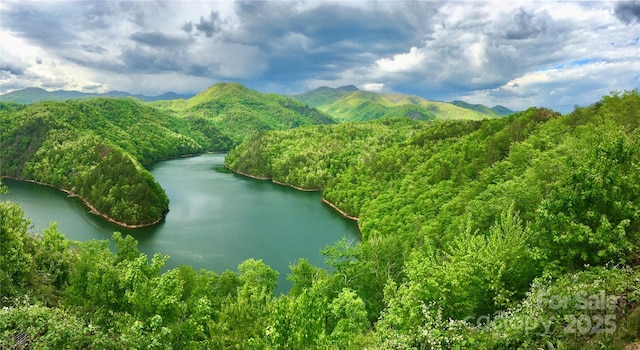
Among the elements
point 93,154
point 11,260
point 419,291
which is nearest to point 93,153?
point 93,154

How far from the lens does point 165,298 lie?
14.9m

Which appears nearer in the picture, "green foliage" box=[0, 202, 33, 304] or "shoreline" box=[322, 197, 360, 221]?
"green foliage" box=[0, 202, 33, 304]

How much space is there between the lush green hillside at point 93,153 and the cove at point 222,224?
11.6 feet

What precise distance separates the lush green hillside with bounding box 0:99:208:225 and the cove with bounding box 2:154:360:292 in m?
3.54

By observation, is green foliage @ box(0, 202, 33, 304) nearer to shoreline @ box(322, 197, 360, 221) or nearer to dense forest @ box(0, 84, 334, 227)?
dense forest @ box(0, 84, 334, 227)

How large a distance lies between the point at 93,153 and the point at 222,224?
184 feet

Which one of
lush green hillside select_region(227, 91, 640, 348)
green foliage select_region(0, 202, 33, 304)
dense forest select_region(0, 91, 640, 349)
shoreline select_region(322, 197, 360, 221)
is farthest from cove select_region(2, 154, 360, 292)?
green foliage select_region(0, 202, 33, 304)

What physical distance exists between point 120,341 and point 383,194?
213 feet

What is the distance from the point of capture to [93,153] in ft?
326

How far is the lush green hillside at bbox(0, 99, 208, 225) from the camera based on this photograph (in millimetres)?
72425

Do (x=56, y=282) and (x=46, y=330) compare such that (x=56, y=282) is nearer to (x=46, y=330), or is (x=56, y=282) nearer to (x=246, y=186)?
(x=46, y=330)

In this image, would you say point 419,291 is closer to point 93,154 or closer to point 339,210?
point 339,210

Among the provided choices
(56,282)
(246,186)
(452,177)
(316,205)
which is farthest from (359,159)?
(56,282)

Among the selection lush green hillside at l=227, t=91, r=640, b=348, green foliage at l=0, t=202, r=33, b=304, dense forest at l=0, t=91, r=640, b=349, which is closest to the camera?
dense forest at l=0, t=91, r=640, b=349
